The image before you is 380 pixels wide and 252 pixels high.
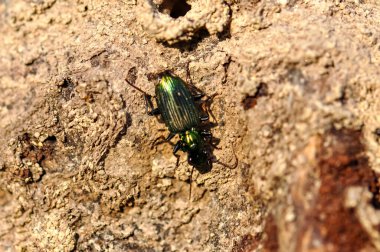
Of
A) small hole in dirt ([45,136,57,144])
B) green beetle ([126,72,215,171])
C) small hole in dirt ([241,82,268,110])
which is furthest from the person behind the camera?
small hole in dirt ([45,136,57,144])

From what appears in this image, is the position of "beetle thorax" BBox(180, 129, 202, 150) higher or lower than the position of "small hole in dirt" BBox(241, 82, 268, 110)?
lower

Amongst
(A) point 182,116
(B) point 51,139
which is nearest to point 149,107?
(A) point 182,116

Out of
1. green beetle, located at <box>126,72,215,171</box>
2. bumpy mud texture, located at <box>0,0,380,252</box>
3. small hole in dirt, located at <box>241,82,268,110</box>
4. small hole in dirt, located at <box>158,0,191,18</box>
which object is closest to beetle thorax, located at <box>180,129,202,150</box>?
green beetle, located at <box>126,72,215,171</box>

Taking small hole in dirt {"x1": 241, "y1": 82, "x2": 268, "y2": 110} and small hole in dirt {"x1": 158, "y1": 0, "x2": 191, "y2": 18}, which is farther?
small hole in dirt {"x1": 158, "y1": 0, "x2": 191, "y2": 18}

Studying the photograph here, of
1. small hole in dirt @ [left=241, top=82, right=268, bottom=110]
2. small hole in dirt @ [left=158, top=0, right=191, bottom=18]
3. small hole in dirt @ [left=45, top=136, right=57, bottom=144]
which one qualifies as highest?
small hole in dirt @ [left=158, top=0, right=191, bottom=18]

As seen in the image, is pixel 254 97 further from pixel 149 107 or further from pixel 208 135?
pixel 149 107

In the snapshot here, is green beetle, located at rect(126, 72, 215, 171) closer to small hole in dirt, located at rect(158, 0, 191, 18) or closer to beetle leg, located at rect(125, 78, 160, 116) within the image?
beetle leg, located at rect(125, 78, 160, 116)

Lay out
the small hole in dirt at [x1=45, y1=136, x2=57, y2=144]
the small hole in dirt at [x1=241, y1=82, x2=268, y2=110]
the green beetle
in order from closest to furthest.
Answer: the small hole in dirt at [x1=241, y1=82, x2=268, y2=110], the green beetle, the small hole in dirt at [x1=45, y1=136, x2=57, y2=144]

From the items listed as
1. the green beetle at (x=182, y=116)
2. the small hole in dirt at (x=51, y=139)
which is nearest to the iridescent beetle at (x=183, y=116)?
the green beetle at (x=182, y=116)

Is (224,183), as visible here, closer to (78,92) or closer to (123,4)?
(78,92)

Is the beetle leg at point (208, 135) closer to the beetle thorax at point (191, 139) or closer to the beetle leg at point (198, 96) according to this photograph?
the beetle thorax at point (191, 139)
